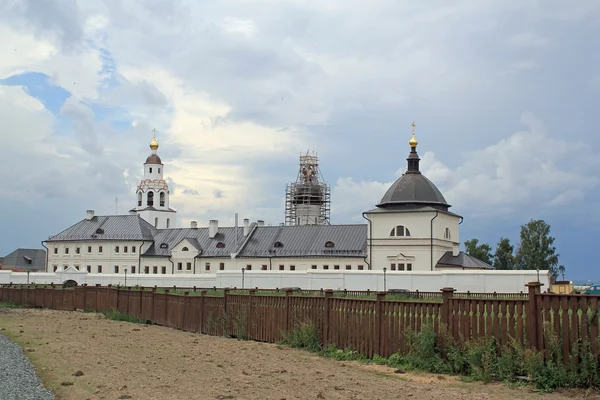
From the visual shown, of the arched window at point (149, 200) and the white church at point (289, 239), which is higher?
the arched window at point (149, 200)

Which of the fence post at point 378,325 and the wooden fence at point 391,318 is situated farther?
the fence post at point 378,325

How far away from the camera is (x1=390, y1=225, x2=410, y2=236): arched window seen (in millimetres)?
56938

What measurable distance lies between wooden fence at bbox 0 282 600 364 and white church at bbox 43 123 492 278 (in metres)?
27.3

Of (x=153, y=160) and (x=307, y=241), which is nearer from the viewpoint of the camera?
(x=307, y=241)

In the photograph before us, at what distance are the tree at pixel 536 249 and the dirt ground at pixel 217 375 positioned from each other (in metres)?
66.3

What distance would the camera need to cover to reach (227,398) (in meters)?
9.88

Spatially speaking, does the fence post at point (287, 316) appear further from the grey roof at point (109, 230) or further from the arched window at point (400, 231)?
the grey roof at point (109, 230)

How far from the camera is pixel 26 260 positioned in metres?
116

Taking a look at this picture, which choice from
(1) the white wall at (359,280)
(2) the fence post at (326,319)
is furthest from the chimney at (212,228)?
(2) the fence post at (326,319)

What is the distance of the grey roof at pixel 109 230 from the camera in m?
74.6

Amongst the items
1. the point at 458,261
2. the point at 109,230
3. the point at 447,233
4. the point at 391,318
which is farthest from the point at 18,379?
the point at 109,230

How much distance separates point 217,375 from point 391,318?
143 inches

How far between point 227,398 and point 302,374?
7.77 feet

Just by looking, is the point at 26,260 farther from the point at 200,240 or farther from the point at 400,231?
the point at 400,231
